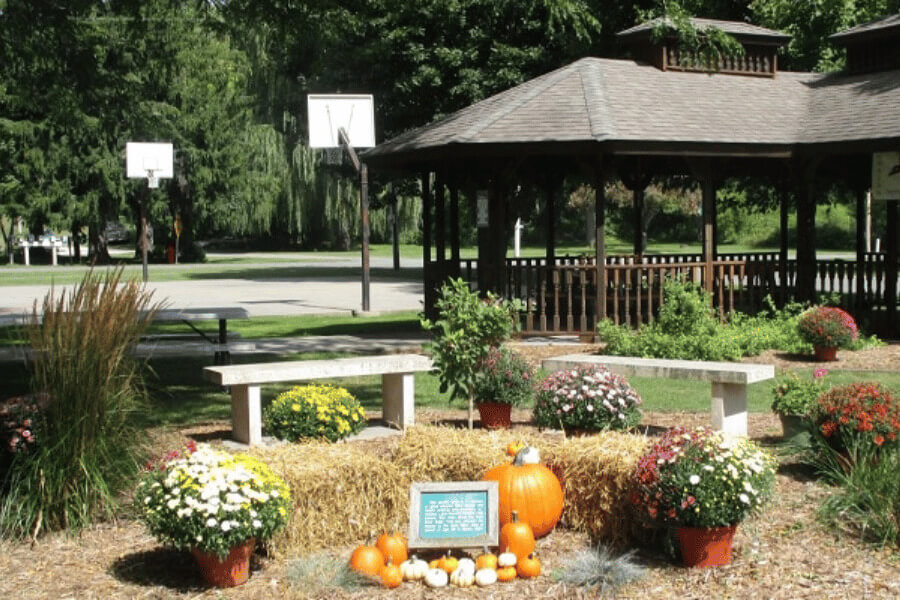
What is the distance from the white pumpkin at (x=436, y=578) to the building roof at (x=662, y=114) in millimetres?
11219

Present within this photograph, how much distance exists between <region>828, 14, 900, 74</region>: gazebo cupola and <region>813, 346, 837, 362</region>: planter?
6.93 meters

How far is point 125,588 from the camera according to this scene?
19.9 ft

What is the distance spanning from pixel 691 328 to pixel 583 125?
356 cm

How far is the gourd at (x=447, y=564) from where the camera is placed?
6148 mm

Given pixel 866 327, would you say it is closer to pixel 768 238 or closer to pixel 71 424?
pixel 71 424

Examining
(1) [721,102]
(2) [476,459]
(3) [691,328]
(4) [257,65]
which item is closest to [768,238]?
(4) [257,65]

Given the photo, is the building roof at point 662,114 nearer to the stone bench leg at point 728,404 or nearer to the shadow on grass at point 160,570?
the stone bench leg at point 728,404

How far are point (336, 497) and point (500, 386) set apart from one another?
2852 mm

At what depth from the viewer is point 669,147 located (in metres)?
17.2

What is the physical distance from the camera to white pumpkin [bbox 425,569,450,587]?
19.8ft

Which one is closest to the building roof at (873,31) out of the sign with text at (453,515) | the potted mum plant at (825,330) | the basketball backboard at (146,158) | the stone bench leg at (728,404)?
the potted mum plant at (825,330)

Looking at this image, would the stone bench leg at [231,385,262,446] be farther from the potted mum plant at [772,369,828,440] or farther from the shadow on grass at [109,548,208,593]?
the potted mum plant at [772,369,828,440]

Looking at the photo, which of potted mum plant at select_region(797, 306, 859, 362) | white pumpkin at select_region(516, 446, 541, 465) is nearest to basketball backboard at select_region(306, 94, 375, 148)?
potted mum plant at select_region(797, 306, 859, 362)

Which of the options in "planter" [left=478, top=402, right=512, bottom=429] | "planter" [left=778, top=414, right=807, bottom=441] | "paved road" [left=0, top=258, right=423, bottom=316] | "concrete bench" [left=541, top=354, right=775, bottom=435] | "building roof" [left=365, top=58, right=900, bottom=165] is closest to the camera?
"planter" [left=778, top=414, right=807, bottom=441]
